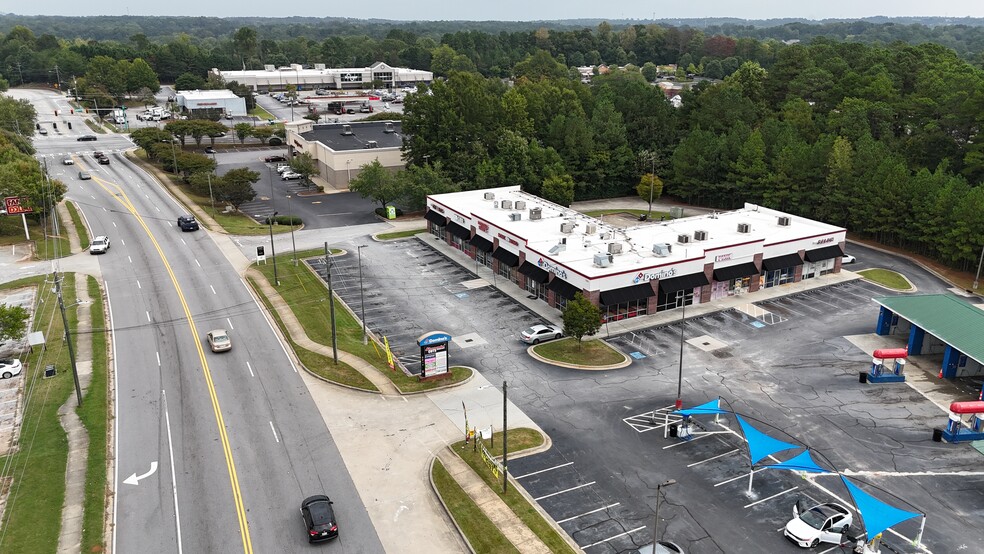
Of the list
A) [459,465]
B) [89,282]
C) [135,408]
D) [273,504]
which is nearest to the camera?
[273,504]

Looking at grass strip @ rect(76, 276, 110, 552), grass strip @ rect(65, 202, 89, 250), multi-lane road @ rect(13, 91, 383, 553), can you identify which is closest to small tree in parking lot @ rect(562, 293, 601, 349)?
multi-lane road @ rect(13, 91, 383, 553)

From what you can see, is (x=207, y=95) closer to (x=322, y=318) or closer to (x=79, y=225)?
(x=79, y=225)

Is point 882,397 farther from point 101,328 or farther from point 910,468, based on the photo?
point 101,328

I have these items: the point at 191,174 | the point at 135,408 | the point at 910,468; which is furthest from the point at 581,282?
the point at 191,174

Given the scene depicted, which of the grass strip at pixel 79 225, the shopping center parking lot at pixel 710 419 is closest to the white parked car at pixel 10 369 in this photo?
the shopping center parking lot at pixel 710 419

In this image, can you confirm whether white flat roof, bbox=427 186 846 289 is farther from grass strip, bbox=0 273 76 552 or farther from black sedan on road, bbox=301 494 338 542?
grass strip, bbox=0 273 76 552

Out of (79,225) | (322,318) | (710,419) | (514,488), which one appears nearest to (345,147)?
(79,225)

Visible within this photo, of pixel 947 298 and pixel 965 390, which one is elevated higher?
pixel 947 298

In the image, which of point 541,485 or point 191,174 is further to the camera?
point 191,174
